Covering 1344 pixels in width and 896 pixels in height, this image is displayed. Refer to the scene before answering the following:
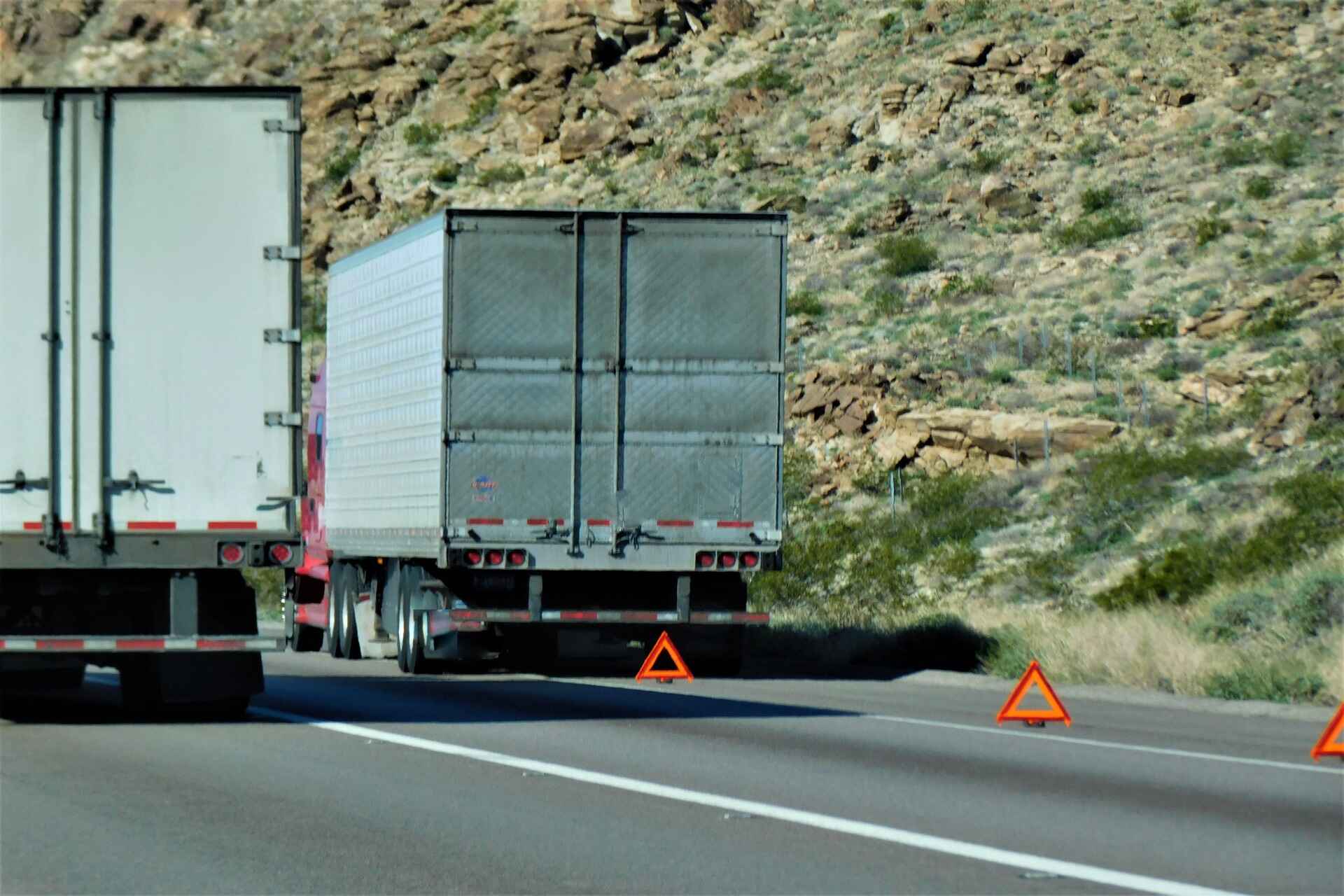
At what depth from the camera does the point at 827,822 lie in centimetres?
1062

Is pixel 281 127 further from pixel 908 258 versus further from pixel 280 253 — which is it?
pixel 908 258

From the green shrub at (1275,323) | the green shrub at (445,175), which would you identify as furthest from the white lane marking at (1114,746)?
the green shrub at (445,175)

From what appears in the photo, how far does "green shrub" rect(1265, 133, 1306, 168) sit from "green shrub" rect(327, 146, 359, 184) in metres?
27.0

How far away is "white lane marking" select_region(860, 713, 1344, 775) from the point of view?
13.3 metres

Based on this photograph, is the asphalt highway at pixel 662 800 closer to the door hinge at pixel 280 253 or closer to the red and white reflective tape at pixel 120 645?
the red and white reflective tape at pixel 120 645

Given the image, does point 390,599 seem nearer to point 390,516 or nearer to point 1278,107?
point 390,516

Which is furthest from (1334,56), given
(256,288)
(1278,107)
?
(256,288)

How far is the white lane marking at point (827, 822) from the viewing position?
29.2ft

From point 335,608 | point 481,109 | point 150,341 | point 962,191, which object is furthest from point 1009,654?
point 481,109

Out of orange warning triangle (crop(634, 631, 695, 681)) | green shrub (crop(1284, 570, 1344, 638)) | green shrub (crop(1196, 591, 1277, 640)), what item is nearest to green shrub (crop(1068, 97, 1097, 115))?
green shrub (crop(1196, 591, 1277, 640))

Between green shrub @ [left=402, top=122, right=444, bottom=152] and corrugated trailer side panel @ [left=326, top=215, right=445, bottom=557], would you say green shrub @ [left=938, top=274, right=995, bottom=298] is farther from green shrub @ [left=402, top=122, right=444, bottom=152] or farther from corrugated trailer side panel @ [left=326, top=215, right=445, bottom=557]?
corrugated trailer side panel @ [left=326, top=215, right=445, bottom=557]

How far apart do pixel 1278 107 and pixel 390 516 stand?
40375 mm

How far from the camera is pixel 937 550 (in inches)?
1330

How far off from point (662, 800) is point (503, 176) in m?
52.8
